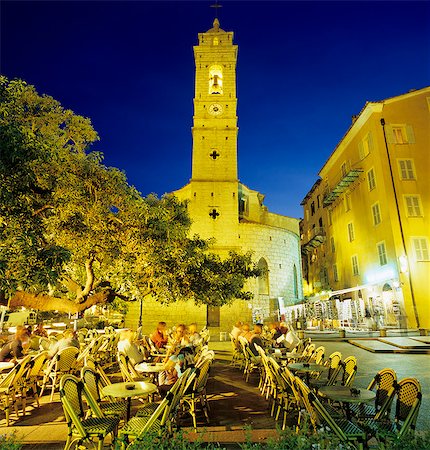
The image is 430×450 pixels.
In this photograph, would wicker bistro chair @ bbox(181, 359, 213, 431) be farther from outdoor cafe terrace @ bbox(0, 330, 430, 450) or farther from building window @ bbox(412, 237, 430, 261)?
building window @ bbox(412, 237, 430, 261)

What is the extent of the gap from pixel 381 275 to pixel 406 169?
6.83m

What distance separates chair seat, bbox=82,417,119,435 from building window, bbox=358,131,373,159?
21.9 m

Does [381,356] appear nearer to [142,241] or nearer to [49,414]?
[142,241]

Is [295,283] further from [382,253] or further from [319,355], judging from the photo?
[319,355]

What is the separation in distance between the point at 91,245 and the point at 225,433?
605cm

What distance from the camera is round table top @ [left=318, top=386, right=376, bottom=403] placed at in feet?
13.2

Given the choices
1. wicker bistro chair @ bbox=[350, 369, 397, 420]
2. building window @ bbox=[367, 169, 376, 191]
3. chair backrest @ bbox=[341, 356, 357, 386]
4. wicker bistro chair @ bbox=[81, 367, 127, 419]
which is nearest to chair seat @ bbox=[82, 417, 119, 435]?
wicker bistro chair @ bbox=[81, 367, 127, 419]

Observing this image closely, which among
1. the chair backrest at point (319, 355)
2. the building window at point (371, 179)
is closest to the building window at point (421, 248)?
the building window at point (371, 179)

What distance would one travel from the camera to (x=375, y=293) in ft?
65.5

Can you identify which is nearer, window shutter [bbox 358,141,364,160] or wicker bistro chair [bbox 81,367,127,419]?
wicker bistro chair [bbox 81,367,127,419]

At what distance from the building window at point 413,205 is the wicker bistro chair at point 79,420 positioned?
1999cm

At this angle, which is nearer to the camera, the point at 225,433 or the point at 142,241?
the point at 225,433

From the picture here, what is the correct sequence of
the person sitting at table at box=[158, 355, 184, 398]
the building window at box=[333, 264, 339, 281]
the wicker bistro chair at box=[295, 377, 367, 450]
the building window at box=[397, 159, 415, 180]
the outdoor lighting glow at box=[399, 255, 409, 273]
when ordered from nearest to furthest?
the wicker bistro chair at box=[295, 377, 367, 450] < the person sitting at table at box=[158, 355, 184, 398] < the outdoor lighting glow at box=[399, 255, 409, 273] < the building window at box=[397, 159, 415, 180] < the building window at box=[333, 264, 339, 281]

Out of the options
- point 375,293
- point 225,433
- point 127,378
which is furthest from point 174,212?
point 375,293
